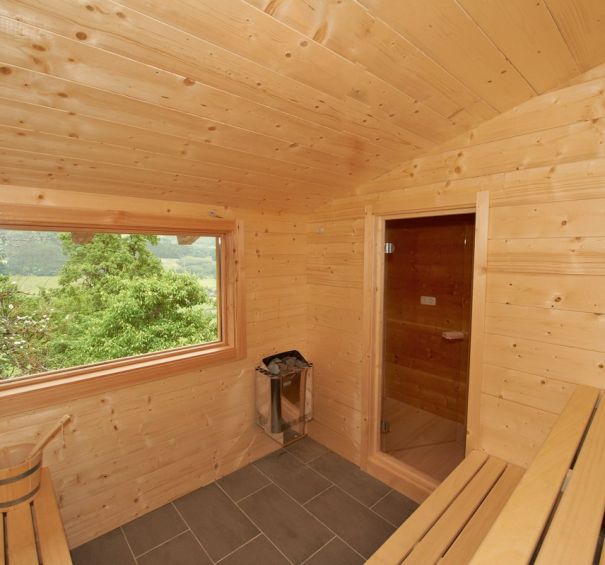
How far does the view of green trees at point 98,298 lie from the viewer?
1.87 metres

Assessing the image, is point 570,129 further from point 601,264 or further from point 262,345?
point 262,345

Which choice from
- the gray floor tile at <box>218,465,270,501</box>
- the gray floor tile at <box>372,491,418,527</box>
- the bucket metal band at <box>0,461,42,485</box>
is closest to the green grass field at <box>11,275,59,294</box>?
the bucket metal band at <box>0,461,42,485</box>

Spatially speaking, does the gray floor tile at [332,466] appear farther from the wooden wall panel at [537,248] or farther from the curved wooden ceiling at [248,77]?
the curved wooden ceiling at [248,77]

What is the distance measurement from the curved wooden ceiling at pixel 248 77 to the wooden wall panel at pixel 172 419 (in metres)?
0.49

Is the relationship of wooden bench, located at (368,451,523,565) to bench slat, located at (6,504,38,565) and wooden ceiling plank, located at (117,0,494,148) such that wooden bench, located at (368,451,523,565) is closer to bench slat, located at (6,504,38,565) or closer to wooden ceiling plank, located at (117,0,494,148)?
bench slat, located at (6,504,38,565)

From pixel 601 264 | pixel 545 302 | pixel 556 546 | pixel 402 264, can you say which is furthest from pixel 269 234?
pixel 556 546

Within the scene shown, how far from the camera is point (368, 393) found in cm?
265

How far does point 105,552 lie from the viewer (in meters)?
1.97

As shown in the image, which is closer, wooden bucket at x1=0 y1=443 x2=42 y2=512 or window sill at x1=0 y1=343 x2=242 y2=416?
wooden bucket at x1=0 y1=443 x2=42 y2=512

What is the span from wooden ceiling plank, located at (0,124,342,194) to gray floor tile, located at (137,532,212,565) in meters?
2.03

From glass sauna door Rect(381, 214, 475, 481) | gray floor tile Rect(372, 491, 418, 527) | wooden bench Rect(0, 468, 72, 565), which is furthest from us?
glass sauna door Rect(381, 214, 475, 481)

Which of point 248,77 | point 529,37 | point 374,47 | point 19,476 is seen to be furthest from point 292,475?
point 529,37

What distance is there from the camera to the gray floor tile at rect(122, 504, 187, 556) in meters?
2.03

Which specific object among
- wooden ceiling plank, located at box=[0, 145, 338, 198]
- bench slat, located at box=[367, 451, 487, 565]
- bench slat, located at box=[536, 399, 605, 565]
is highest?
wooden ceiling plank, located at box=[0, 145, 338, 198]
